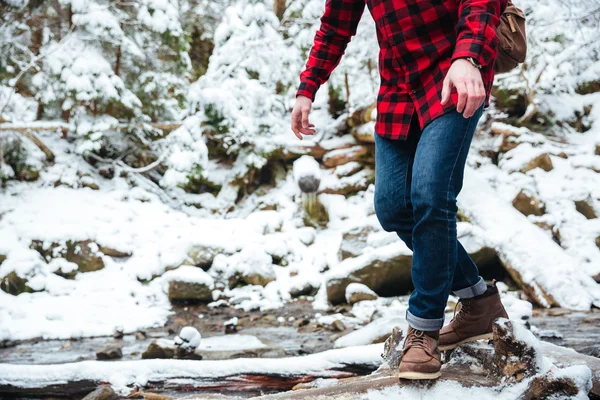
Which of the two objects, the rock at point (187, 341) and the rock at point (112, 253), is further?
the rock at point (112, 253)

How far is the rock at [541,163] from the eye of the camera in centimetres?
774

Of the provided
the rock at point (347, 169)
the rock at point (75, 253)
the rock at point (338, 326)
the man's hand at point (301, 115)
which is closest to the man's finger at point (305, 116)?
the man's hand at point (301, 115)

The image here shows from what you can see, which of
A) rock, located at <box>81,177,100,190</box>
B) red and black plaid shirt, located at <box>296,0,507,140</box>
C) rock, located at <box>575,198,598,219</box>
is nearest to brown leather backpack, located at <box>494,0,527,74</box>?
red and black plaid shirt, located at <box>296,0,507,140</box>

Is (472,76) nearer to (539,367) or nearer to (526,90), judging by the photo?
(539,367)

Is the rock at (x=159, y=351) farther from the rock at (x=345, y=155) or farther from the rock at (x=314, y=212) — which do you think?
the rock at (x=345, y=155)

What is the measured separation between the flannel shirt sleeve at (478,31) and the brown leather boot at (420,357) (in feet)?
3.13

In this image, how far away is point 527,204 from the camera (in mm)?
6918

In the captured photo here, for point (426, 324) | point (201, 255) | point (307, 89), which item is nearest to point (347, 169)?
point (201, 255)

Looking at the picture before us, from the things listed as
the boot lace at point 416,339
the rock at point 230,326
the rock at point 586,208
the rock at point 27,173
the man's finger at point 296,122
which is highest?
the rock at point 27,173

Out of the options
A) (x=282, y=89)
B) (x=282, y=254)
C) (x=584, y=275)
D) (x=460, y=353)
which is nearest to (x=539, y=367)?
(x=460, y=353)

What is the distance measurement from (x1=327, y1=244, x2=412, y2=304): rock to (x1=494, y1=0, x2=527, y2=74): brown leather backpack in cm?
423

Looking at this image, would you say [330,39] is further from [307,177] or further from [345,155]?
[345,155]

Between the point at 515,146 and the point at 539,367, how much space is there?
832 centimetres

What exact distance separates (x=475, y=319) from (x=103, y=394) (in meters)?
1.84
